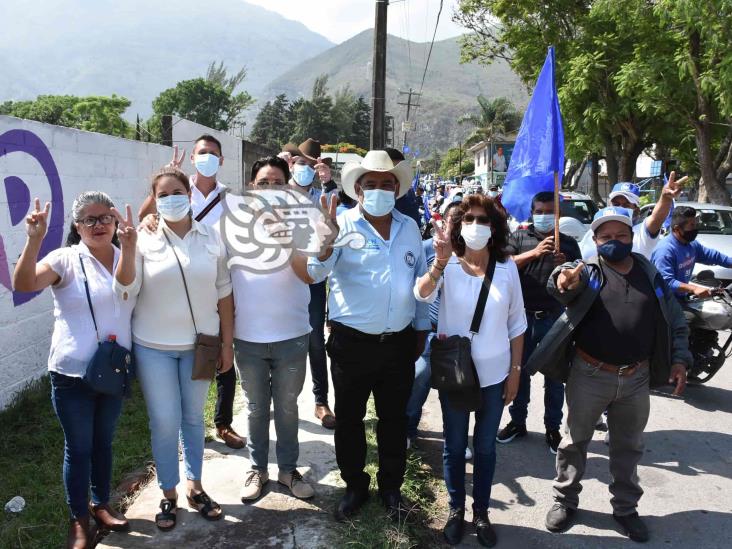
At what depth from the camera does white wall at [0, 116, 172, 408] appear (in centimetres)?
438

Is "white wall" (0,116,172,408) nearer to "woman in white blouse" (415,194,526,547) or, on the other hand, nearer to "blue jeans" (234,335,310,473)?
"blue jeans" (234,335,310,473)

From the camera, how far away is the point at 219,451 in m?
4.09

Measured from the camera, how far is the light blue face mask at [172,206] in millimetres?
2994

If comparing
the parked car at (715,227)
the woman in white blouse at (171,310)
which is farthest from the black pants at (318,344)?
the parked car at (715,227)

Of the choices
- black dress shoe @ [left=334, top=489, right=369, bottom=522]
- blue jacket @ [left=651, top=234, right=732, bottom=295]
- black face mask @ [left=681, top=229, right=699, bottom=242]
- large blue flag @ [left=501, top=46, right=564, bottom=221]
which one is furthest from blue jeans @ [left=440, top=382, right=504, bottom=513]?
black face mask @ [left=681, top=229, right=699, bottom=242]

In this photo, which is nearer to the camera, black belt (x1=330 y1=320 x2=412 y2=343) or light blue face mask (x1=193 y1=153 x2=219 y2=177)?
black belt (x1=330 y1=320 x2=412 y2=343)

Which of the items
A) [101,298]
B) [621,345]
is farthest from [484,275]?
[101,298]

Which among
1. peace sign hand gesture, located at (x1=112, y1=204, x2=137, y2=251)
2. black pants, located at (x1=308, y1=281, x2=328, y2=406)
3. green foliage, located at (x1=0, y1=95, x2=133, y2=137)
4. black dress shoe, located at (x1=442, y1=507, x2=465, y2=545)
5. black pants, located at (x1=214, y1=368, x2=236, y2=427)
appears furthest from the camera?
green foliage, located at (x1=0, y1=95, x2=133, y2=137)

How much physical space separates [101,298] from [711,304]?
16.2ft

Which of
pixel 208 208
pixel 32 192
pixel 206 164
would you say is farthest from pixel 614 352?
pixel 32 192

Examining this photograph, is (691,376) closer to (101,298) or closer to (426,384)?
(426,384)

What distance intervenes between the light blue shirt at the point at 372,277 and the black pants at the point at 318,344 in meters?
1.48

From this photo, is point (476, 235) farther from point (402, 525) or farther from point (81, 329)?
point (81, 329)

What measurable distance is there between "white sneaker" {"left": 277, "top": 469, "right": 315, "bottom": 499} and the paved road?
3.08 ft
